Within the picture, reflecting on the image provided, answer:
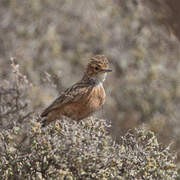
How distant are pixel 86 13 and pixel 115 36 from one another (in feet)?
3.57

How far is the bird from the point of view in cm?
722

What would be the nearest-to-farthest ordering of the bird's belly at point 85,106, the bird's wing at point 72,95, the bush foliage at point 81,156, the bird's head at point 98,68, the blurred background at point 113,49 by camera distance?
the bush foliage at point 81,156 < the bird's belly at point 85,106 < the bird's wing at point 72,95 < the bird's head at point 98,68 < the blurred background at point 113,49

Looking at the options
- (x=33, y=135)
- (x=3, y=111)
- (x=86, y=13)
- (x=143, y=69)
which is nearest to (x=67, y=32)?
(x=86, y=13)

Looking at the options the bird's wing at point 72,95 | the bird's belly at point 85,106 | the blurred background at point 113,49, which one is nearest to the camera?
the bird's belly at point 85,106

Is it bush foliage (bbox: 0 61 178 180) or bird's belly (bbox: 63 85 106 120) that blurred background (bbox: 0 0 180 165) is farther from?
bush foliage (bbox: 0 61 178 180)

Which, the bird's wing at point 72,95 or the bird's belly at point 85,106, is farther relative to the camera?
the bird's wing at point 72,95

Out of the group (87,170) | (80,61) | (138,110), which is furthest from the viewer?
(80,61)

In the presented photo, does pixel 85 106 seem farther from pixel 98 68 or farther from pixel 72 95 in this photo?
pixel 98 68

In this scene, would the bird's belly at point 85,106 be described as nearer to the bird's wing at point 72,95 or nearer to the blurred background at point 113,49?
the bird's wing at point 72,95

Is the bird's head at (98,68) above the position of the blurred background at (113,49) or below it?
below

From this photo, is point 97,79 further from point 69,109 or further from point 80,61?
point 80,61

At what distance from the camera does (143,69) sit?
1437 cm

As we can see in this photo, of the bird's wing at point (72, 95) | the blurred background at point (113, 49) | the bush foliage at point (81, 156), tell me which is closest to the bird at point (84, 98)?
the bird's wing at point (72, 95)

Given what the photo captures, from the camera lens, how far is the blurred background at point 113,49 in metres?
12.8
